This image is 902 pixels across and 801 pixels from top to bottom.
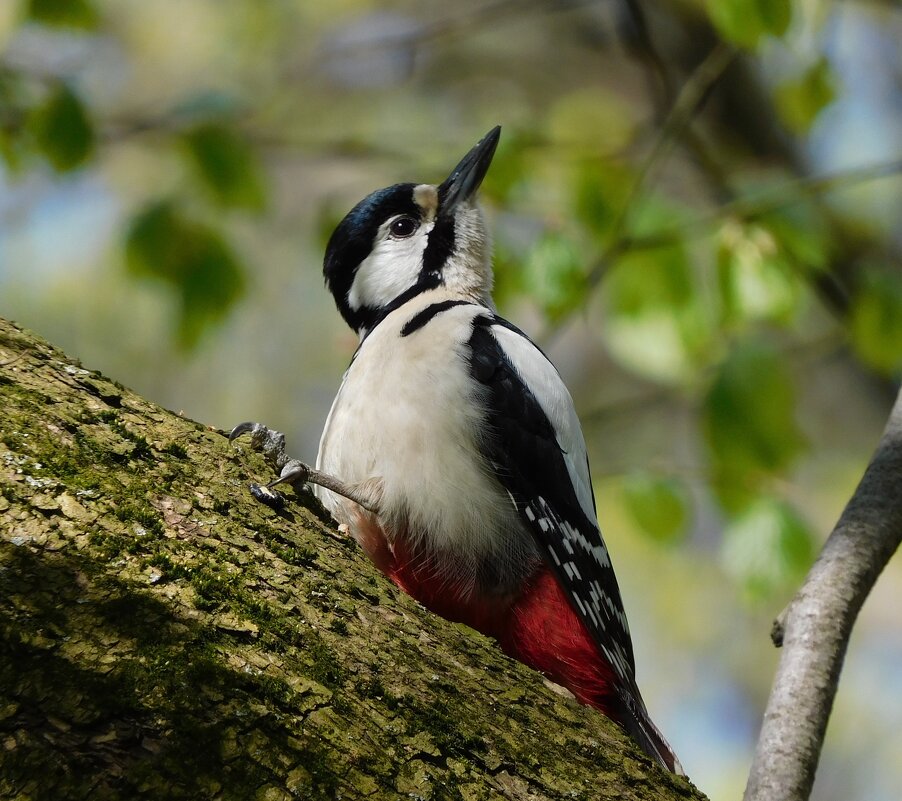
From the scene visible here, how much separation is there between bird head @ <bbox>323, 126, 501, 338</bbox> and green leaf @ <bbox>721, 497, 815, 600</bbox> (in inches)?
51.5

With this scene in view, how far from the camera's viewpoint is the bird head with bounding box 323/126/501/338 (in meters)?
3.86

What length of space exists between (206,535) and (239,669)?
0.92 ft

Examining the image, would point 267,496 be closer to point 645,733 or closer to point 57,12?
point 645,733

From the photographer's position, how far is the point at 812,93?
14.1 feet

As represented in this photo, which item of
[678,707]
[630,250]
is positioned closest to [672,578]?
[678,707]

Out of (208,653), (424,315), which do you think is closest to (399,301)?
(424,315)

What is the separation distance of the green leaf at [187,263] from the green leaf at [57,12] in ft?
2.97

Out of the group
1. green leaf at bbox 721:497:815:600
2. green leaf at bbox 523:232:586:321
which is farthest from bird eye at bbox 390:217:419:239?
green leaf at bbox 721:497:815:600

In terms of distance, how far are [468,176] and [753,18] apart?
1137 mm

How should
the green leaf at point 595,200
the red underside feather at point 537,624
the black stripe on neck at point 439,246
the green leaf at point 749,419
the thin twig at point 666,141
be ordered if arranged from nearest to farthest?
the red underside feather at point 537,624 → the black stripe on neck at point 439,246 → the green leaf at point 749,419 → the thin twig at point 666,141 → the green leaf at point 595,200

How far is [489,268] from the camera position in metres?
3.91

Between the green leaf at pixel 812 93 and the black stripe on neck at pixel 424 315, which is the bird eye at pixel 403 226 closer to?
the black stripe on neck at pixel 424 315

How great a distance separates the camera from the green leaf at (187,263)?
4.71 m

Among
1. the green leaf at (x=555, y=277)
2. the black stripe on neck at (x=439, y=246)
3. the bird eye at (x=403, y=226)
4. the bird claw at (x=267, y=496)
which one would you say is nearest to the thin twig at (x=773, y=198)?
the green leaf at (x=555, y=277)
